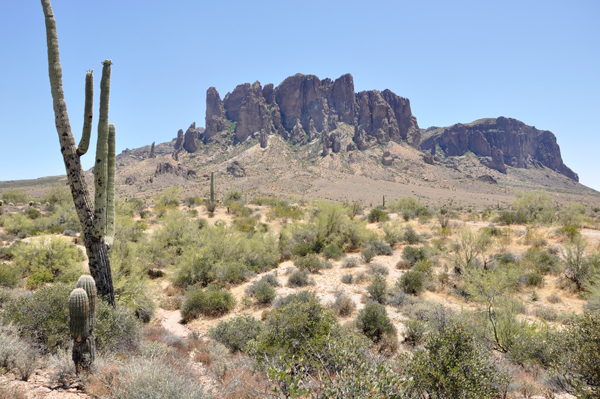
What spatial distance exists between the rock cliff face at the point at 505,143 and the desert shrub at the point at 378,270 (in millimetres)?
Answer: 146984

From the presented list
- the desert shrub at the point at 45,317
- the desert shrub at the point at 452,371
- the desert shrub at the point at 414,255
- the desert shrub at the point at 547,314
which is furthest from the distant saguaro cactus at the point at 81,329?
the desert shrub at the point at 414,255

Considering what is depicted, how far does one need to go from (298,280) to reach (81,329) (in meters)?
8.18

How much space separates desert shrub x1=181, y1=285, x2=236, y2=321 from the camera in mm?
8969

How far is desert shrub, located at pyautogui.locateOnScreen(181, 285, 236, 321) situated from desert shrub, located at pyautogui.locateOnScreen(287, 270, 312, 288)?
2.86 metres

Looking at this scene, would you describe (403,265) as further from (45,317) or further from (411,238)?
(45,317)

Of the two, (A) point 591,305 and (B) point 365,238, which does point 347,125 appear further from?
(A) point 591,305

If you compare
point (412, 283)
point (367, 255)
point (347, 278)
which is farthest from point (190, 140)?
point (412, 283)

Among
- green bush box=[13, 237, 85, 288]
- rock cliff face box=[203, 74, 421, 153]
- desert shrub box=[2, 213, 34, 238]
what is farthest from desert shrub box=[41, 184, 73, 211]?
rock cliff face box=[203, 74, 421, 153]

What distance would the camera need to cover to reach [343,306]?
8.99 meters

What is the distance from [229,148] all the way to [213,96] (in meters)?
36.3

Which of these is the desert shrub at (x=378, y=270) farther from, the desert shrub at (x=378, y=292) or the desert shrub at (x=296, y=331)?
the desert shrub at (x=296, y=331)

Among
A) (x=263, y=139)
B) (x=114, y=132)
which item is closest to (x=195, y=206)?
(x=114, y=132)

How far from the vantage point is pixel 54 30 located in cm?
540

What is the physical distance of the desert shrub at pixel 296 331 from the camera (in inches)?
205
